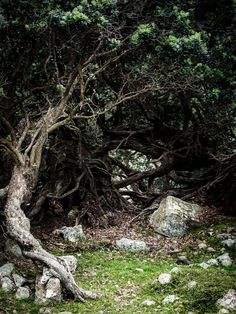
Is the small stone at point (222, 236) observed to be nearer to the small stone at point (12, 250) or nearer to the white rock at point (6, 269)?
the small stone at point (12, 250)

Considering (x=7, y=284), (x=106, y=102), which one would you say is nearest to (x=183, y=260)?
(x=7, y=284)

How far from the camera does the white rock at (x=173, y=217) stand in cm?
1309

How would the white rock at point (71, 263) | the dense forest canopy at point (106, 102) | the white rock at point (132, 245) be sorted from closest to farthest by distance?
the white rock at point (71, 263), the dense forest canopy at point (106, 102), the white rock at point (132, 245)

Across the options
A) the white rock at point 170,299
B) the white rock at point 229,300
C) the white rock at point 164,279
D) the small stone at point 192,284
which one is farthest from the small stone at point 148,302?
the white rock at point 229,300

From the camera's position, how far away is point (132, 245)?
39.1 ft

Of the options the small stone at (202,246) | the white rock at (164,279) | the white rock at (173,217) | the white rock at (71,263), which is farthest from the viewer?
the white rock at (173,217)

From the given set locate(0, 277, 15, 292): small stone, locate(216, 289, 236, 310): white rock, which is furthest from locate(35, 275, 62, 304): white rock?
locate(216, 289, 236, 310): white rock

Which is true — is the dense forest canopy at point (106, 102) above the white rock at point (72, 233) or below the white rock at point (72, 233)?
above

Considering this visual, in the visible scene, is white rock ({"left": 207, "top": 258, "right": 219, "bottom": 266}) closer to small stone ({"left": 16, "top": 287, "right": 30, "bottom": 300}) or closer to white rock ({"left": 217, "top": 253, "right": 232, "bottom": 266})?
white rock ({"left": 217, "top": 253, "right": 232, "bottom": 266})

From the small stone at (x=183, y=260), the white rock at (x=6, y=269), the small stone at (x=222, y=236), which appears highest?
the white rock at (x=6, y=269)

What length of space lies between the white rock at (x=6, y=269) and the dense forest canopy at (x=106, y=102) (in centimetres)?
66

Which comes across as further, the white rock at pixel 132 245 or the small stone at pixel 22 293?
the white rock at pixel 132 245

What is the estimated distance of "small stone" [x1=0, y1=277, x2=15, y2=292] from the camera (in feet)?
27.1

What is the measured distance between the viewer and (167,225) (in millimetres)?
13148
